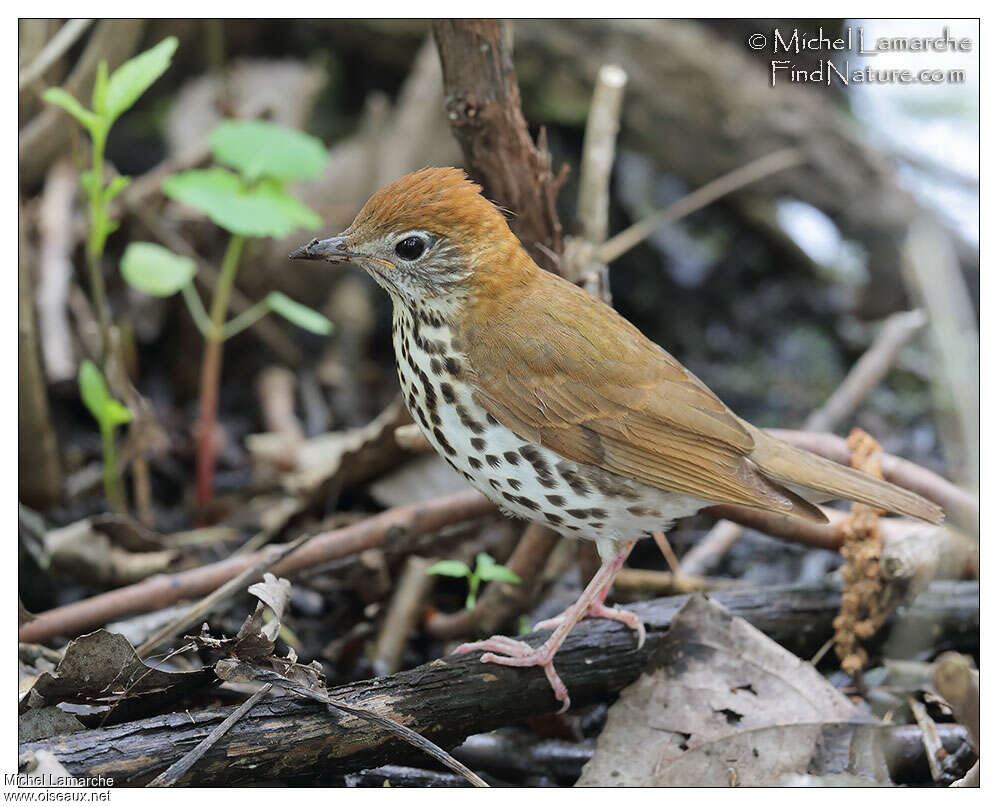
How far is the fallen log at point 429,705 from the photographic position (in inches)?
97.9

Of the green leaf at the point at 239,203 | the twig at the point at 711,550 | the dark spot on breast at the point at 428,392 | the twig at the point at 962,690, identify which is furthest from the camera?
the twig at the point at 711,550

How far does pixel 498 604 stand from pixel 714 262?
3.27m

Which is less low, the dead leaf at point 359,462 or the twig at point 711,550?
the dead leaf at point 359,462

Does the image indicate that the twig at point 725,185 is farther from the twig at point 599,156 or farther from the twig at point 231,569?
the twig at point 231,569

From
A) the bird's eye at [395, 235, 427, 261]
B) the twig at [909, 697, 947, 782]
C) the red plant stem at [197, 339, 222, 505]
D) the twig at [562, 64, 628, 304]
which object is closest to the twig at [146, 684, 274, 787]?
the bird's eye at [395, 235, 427, 261]

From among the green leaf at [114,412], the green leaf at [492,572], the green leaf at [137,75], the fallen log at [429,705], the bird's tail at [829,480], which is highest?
the green leaf at [137,75]

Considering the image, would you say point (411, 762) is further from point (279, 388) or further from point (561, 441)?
point (279, 388)

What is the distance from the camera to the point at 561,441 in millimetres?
2926

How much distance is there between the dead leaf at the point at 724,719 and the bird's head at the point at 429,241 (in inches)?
47.9

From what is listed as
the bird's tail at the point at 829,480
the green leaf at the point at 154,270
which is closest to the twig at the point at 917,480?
the bird's tail at the point at 829,480

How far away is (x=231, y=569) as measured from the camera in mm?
3422

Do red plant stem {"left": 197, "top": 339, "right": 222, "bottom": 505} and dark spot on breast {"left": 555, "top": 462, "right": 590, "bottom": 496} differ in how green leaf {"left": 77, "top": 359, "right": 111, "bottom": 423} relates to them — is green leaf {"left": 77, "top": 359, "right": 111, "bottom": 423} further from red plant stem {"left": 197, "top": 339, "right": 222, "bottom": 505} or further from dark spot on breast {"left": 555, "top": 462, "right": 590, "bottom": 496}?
dark spot on breast {"left": 555, "top": 462, "right": 590, "bottom": 496}

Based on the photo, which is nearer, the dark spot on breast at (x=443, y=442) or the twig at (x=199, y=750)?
the twig at (x=199, y=750)

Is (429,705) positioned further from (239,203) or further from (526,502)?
(239,203)
